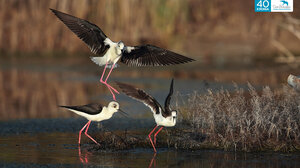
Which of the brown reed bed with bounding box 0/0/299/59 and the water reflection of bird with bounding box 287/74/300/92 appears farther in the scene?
the brown reed bed with bounding box 0/0/299/59

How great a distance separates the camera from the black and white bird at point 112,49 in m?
9.64

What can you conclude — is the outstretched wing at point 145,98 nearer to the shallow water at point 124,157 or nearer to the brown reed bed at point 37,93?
the shallow water at point 124,157

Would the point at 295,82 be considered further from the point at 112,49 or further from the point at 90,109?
the point at 90,109

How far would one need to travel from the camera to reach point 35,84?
1650 cm

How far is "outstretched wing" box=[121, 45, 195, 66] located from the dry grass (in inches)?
28.5

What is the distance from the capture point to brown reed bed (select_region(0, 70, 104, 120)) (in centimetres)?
1228

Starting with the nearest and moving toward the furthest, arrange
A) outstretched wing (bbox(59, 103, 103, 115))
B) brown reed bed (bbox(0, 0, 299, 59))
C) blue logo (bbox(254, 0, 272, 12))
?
outstretched wing (bbox(59, 103, 103, 115)) < blue logo (bbox(254, 0, 272, 12)) < brown reed bed (bbox(0, 0, 299, 59))

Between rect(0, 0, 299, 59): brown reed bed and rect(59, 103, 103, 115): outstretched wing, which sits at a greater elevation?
rect(0, 0, 299, 59): brown reed bed

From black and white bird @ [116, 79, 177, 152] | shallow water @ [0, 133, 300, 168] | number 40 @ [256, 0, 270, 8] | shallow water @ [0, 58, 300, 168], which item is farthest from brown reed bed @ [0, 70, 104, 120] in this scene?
number 40 @ [256, 0, 270, 8]

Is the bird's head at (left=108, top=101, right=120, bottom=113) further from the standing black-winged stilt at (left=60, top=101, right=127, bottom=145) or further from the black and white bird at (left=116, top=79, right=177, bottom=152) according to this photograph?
the black and white bird at (left=116, top=79, right=177, bottom=152)

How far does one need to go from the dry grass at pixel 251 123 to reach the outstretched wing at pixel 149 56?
0.72 meters

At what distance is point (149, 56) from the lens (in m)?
9.86

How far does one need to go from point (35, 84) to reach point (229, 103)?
8.46m

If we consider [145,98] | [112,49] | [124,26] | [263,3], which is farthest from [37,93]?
[263,3]
